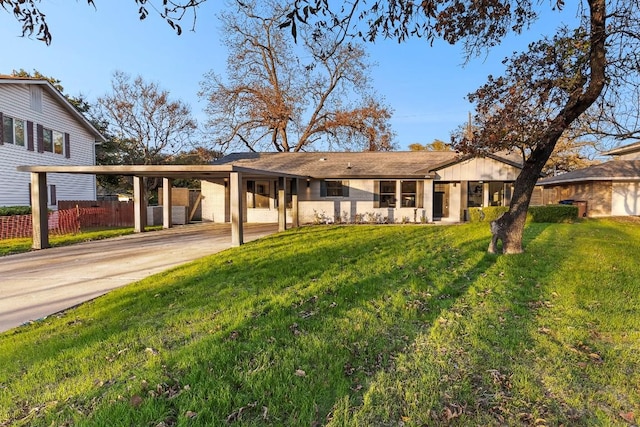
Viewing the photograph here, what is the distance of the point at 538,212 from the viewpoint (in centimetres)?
1545

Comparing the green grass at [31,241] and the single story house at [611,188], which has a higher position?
the single story house at [611,188]

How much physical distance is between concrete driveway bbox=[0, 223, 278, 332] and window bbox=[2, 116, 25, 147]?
804 cm

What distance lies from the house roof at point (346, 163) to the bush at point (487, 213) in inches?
113

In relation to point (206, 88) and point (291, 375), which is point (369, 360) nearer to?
point (291, 375)

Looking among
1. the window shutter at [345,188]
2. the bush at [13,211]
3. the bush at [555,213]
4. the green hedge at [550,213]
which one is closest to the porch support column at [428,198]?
the green hedge at [550,213]

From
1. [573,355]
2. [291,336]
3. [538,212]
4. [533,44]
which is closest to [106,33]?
[291,336]

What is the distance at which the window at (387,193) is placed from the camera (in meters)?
18.1

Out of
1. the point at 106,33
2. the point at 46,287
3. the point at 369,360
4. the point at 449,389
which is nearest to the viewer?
the point at 449,389

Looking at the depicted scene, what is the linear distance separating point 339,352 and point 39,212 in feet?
37.0

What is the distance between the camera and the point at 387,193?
18.2 metres

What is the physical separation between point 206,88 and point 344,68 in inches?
448

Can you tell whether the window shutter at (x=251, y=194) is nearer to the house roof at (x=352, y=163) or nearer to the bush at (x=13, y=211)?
the house roof at (x=352, y=163)

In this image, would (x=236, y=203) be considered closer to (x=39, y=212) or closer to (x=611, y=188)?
(x=39, y=212)

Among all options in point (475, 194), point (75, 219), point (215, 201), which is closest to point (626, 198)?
point (475, 194)
